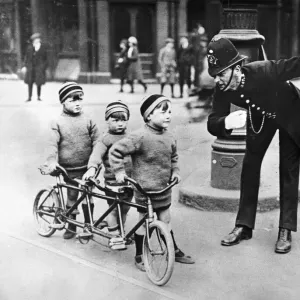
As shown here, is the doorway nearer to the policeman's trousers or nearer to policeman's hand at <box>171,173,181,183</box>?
the policeman's trousers

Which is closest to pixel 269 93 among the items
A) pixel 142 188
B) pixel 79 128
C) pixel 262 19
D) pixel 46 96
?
pixel 142 188

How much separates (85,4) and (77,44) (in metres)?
1.65

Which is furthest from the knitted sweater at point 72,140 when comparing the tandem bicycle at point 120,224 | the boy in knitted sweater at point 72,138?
the tandem bicycle at point 120,224

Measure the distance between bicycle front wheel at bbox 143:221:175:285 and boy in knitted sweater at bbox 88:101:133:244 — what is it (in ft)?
1.61

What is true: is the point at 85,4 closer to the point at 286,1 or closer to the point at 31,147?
the point at 286,1

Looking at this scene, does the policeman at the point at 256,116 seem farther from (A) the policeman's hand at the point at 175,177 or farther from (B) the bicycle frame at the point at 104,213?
(B) the bicycle frame at the point at 104,213

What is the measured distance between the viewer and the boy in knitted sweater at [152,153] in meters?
4.12

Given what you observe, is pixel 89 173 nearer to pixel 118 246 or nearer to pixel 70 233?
pixel 118 246

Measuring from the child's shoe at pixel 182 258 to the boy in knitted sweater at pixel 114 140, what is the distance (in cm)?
51

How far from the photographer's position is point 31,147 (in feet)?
29.6

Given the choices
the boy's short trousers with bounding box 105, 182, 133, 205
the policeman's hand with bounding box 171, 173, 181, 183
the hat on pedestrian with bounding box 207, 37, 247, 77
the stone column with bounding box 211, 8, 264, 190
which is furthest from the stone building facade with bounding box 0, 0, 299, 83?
the policeman's hand with bounding box 171, 173, 181, 183

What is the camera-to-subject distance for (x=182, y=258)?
4371 millimetres

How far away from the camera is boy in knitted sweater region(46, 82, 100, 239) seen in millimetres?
4750

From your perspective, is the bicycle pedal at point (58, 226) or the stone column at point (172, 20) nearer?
the bicycle pedal at point (58, 226)
